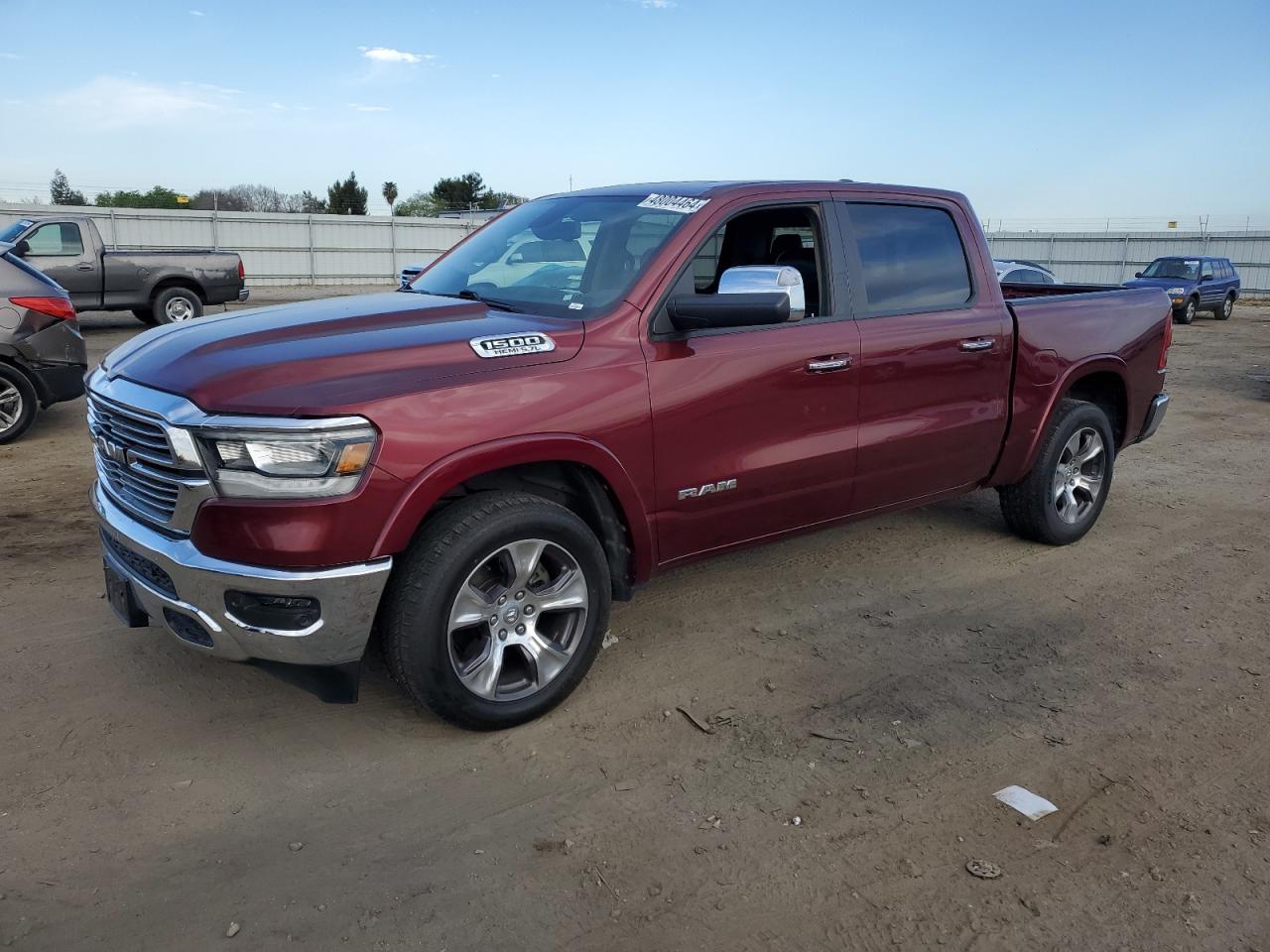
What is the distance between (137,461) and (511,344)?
1.31 meters

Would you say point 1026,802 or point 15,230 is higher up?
point 15,230

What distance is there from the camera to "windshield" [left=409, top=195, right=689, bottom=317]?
391 cm

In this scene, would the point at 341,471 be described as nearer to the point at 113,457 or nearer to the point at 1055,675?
the point at 113,457

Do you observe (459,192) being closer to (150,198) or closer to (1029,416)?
(150,198)

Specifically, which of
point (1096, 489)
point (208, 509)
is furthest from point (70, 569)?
point (1096, 489)

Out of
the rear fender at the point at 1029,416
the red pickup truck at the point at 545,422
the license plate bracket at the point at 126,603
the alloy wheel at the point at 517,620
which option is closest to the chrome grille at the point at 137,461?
the red pickup truck at the point at 545,422

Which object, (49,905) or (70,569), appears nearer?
(49,905)

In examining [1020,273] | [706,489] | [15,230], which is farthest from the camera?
[1020,273]

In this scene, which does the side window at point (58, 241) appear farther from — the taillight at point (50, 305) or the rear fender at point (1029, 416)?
the rear fender at point (1029, 416)

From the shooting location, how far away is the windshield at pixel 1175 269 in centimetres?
2517

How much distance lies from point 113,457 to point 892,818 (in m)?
2.90

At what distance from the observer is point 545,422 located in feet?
11.2

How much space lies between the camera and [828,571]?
5285 millimetres

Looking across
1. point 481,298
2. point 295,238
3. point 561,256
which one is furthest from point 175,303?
point 295,238
